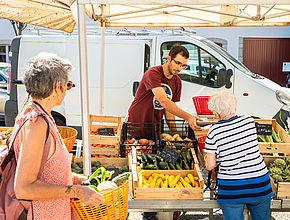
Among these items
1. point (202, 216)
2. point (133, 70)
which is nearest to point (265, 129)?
point (202, 216)

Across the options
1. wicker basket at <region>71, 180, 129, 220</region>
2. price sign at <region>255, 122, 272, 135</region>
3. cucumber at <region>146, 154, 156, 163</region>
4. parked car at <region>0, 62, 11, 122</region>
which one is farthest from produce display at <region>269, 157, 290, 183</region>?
parked car at <region>0, 62, 11, 122</region>

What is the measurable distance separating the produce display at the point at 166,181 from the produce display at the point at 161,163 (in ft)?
0.39

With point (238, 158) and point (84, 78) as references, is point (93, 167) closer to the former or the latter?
point (84, 78)

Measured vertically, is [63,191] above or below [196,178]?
above

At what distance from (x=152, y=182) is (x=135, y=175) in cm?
19

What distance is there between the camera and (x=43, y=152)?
1.60 meters

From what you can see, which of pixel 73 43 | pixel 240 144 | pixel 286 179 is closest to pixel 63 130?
pixel 240 144

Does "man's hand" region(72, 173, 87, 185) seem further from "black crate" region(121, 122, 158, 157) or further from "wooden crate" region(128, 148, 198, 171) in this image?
"black crate" region(121, 122, 158, 157)

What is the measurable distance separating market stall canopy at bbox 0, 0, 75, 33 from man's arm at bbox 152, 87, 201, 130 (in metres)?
1.25

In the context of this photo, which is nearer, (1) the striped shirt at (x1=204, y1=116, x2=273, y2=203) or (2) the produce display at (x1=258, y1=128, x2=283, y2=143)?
(1) the striped shirt at (x1=204, y1=116, x2=273, y2=203)

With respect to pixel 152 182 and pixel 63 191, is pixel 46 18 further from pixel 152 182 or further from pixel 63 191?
pixel 63 191

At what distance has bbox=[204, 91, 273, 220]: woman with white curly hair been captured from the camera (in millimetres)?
2553

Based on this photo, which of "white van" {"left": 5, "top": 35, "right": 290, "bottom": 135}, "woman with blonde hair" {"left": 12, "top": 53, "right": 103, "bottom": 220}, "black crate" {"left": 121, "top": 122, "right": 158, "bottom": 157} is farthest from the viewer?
"white van" {"left": 5, "top": 35, "right": 290, "bottom": 135}

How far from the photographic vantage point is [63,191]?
5.38 feet
